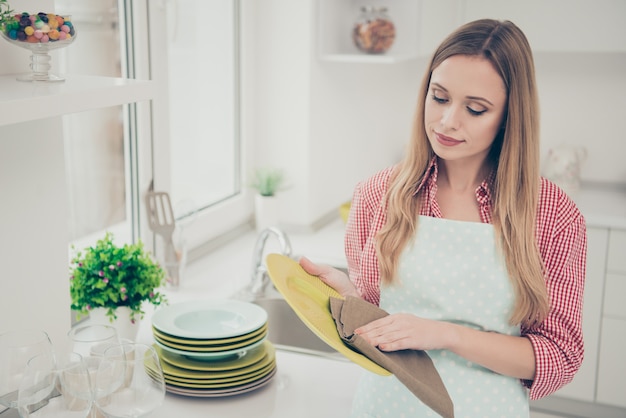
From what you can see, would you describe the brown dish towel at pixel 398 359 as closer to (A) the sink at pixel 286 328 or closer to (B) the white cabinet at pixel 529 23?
(A) the sink at pixel 286 328

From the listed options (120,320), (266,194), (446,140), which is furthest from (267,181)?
(446,140)

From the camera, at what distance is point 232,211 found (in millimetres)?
2684

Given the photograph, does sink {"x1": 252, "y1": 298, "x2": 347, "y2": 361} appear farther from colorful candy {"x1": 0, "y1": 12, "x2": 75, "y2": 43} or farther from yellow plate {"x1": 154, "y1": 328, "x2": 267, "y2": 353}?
colorful candy {"x1": 0, "y1": 12, "x2": 75, "y2": 43}

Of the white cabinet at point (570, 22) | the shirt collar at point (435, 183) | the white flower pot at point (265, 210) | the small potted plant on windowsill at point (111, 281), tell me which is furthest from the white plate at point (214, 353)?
the white cabinet at point (570, 22)

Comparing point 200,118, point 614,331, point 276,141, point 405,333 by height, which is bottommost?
point 614,331

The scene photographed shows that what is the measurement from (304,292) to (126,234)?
97cm

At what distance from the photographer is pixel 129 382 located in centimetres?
121

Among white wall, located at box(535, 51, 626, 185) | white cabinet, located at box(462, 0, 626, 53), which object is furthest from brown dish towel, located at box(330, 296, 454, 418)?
white wall, located at box(535, 51, 626, 185)

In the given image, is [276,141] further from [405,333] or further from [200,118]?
[405,333]

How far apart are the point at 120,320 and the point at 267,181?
1.22 meters

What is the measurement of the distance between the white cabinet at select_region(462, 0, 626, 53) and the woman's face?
5.70 feet

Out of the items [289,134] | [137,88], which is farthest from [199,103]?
[137,88]

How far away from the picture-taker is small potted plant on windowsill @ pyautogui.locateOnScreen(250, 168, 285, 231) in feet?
8.83

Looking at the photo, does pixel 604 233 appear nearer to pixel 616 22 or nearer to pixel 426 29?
pixel 616 22
